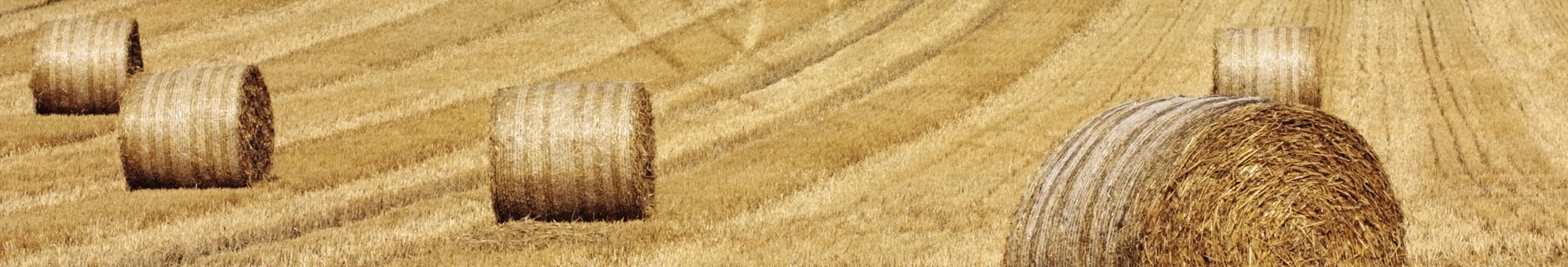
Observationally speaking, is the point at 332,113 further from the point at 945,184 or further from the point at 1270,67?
the point at 1270,67

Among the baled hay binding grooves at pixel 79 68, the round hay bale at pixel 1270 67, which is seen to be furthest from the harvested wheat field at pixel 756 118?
the baled hay binding grooves at pixel 79 68

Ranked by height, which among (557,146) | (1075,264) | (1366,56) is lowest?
(1075,264)

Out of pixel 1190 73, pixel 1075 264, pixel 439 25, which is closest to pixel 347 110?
pixel 439 25

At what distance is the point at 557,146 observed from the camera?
806 cm

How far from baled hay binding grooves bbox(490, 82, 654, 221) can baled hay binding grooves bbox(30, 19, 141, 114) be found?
614 cm

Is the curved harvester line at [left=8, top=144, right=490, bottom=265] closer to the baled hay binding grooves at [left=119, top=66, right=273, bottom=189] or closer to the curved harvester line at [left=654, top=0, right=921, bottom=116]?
the baled hay binding grooves at [left=119, top=66, right=273, bottom=189]

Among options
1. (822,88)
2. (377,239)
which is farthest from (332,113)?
(377,239)

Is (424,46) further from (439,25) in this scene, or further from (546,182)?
(546,182)

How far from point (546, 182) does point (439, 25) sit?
10.7m

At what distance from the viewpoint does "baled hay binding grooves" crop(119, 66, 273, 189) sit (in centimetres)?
928

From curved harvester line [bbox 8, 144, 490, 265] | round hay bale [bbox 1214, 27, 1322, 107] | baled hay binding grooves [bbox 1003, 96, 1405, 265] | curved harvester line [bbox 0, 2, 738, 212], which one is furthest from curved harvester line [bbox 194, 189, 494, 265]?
round hay bale [bbox 1214, 27, 1322, 107]

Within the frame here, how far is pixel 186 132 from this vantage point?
30.7 ft

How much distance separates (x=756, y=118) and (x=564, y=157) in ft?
16.6

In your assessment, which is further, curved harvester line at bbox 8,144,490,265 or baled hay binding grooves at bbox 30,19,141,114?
baled hay binding grooves at bbox 30,19,141,114
